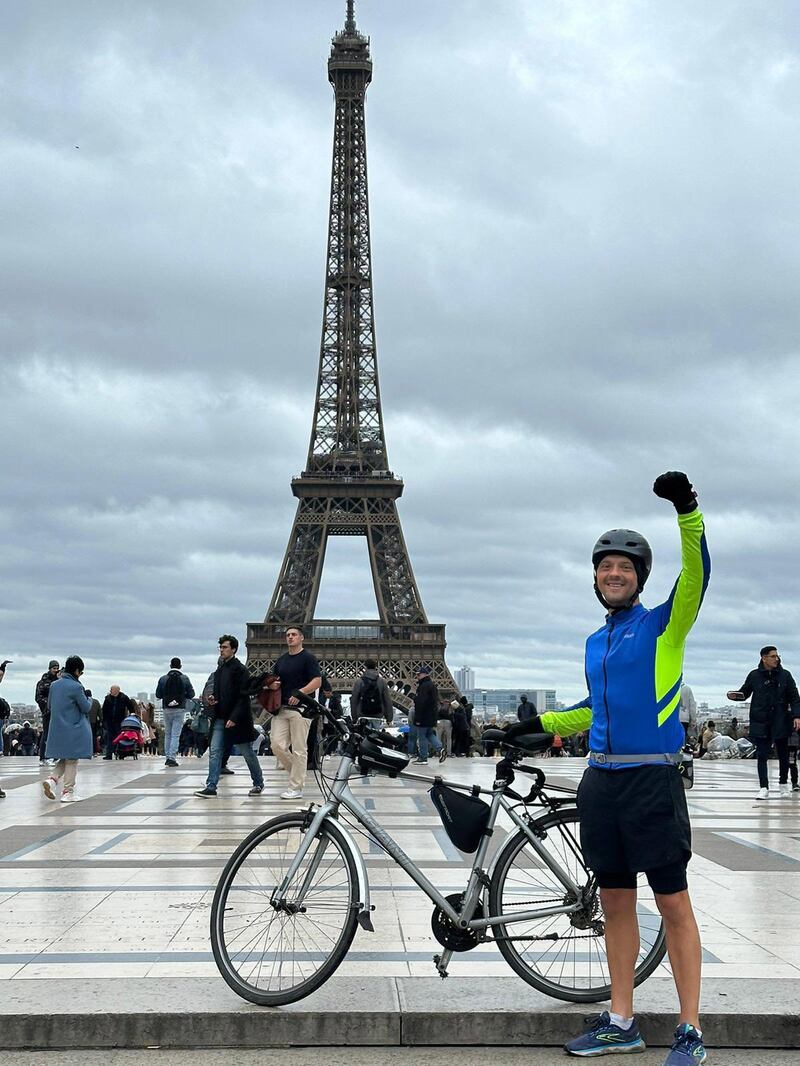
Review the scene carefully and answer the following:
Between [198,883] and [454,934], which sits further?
[198,883]

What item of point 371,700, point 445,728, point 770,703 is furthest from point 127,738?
point 770,703

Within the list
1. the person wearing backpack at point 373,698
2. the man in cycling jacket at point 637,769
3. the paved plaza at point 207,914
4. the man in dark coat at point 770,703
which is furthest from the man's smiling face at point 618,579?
the person wearing backpack at point 373,698

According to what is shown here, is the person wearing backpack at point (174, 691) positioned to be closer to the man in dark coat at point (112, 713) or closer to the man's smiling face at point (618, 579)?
the man in dark coat at point (112, 713)

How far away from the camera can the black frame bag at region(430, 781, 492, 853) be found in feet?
17.2

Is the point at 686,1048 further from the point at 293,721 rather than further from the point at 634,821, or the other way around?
the point at 293,721

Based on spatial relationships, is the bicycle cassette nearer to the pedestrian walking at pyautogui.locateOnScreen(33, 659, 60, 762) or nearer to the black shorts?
the black shorts

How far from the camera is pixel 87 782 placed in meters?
16.9

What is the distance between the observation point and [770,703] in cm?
1459

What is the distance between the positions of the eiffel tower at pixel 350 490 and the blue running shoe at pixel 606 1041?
51968mm

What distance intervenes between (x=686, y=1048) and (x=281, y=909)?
63.2 inches

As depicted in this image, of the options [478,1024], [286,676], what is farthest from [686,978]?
[286,676]

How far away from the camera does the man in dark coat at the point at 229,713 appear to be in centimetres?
1401

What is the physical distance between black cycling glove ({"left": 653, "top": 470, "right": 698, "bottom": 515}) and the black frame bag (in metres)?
1.53

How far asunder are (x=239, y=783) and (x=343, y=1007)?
40.7 ft
